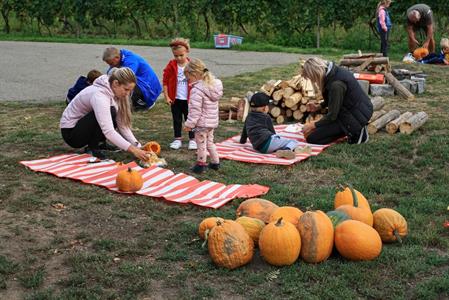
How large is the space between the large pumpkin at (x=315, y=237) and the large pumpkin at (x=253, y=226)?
313mm

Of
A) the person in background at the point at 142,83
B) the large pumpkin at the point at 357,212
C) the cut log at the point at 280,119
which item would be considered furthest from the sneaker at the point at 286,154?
the person in background at the point at 142,83

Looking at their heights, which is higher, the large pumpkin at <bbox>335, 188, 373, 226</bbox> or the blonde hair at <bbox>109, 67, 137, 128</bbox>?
the blonde hair at <bbox>109, 67, 137, 128</bbox>

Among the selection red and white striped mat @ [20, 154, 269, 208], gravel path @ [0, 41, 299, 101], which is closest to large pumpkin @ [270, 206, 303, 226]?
red and white striped mat @ [20, 154, 269, 208]

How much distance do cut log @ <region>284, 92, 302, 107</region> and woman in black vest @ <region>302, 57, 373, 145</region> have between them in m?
1.22

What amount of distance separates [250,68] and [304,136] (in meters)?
7.66

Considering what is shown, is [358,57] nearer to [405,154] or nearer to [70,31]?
[405,154]

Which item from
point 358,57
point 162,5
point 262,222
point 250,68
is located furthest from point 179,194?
point 162,5

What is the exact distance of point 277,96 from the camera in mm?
8914

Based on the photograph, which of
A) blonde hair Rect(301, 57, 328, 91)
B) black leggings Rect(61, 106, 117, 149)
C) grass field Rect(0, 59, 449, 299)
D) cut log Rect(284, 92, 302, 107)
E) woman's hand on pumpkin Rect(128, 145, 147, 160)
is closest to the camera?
Result: grass field Rect(0, 59, 449, 299)

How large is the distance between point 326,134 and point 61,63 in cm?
1042

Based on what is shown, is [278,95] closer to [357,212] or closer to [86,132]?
[86,132]

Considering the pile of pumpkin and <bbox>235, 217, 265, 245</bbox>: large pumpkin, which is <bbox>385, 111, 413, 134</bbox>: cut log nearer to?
the pile of pumpkin

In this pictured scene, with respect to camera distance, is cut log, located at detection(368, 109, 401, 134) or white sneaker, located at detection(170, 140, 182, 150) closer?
white sneaker, located at detection(170, 140, 182, 150)

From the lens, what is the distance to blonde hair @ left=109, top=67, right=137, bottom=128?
615 centimetres
